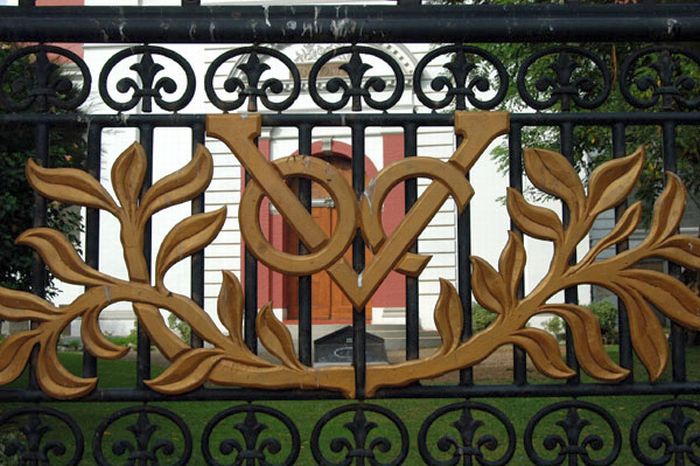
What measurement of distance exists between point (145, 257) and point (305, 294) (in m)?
0.50

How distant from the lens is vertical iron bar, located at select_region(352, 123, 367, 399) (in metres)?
2.37

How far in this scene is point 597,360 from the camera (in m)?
2.41

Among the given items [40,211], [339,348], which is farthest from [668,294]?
[339,348]

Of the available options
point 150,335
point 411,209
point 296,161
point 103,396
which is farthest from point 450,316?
point 103,396

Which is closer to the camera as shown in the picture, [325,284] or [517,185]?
[517,185]

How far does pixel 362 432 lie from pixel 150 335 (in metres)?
0.71

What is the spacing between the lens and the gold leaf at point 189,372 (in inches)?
92.8

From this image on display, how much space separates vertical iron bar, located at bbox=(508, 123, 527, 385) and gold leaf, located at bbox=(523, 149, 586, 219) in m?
0.05

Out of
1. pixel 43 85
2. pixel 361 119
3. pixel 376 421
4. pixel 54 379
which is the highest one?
pixel 43 85

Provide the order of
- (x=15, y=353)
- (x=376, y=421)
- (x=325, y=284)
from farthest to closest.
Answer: (x=325, y=284) < (x=376, y=421) < (x=15, y=353)

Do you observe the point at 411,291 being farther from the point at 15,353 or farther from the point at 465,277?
the point at 15,353

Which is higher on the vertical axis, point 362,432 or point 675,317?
point 675,317

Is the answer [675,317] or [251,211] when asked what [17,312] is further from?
[675,317]

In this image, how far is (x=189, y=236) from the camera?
2.42 metres
